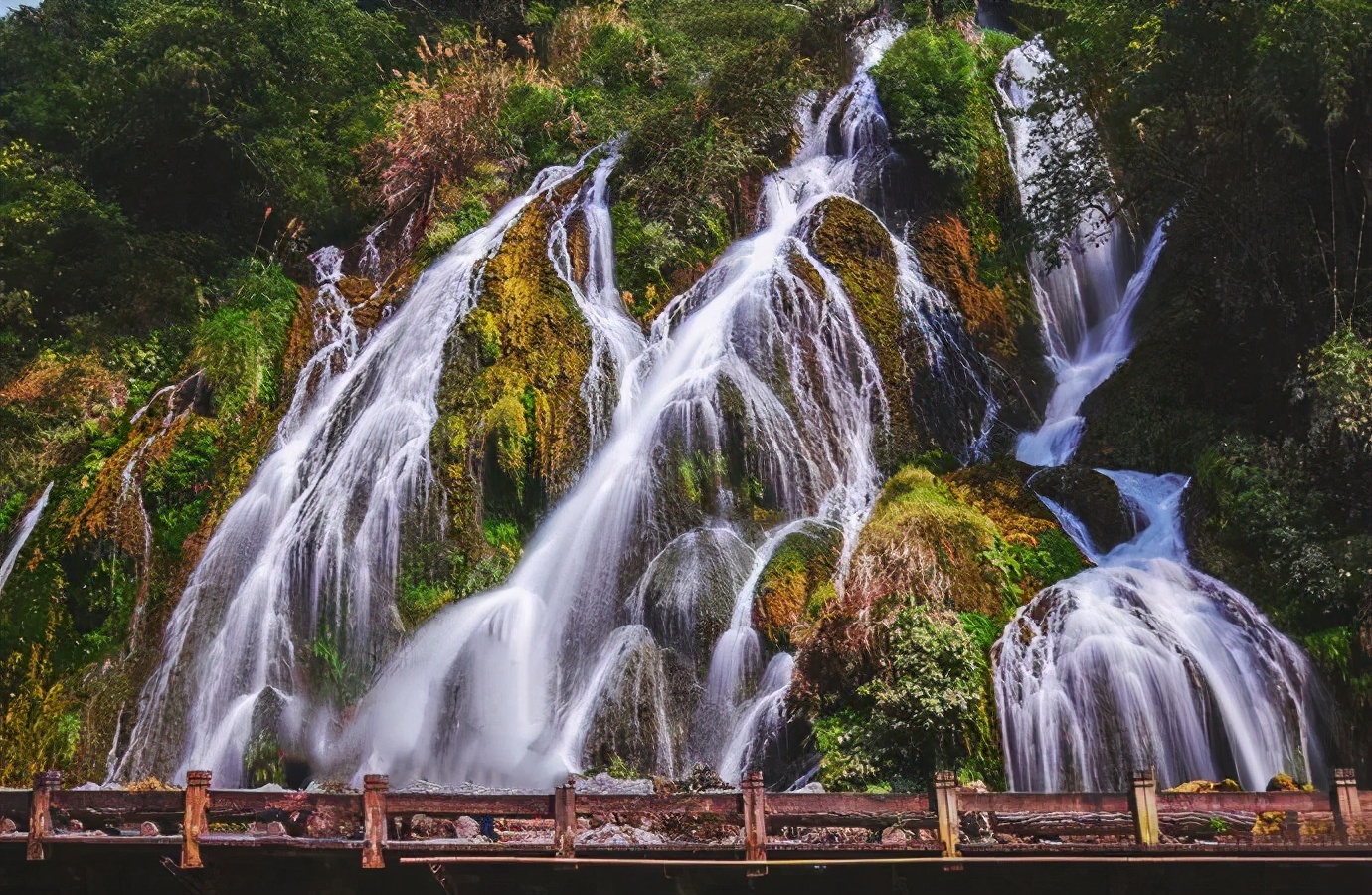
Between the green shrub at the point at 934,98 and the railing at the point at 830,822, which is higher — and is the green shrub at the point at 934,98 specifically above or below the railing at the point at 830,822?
above

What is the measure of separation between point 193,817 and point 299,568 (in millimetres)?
7934

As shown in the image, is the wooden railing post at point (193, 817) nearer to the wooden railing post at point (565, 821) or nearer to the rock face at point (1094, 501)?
the wooden railing post at point (565, 821)

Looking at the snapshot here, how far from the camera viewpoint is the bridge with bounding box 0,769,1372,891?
10484mm

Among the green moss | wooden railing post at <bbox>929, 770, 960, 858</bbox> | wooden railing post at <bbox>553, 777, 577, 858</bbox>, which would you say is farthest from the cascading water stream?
wooden railing post at <bbox>929, 770, 960, 858</bbox>

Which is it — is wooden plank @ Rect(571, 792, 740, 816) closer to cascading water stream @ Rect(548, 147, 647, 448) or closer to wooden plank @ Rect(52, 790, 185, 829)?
wooden plank @ Rect(52, 790, 185, 829)

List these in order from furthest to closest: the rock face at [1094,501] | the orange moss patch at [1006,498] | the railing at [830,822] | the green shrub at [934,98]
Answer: the green shrub at [934,98] < the rock face at [1094,501] < the orange moss patch at [1006,498] < the railing at [830,822]

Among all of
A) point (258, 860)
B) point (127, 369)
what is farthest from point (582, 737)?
point (127, 369)

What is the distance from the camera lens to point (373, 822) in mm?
11133

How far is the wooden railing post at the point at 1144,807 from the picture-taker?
10.5 meters

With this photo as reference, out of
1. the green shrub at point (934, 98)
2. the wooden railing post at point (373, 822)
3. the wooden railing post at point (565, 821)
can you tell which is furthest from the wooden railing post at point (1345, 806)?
the green shrub at point (934, 98)

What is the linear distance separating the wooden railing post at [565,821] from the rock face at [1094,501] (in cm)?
950

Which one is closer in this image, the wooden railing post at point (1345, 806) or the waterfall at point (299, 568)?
the wooden railing post at point (1345, 806)

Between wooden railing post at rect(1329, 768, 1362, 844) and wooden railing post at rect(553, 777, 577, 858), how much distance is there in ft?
21.2

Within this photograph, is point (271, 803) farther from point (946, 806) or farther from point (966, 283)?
point (966, 283)
